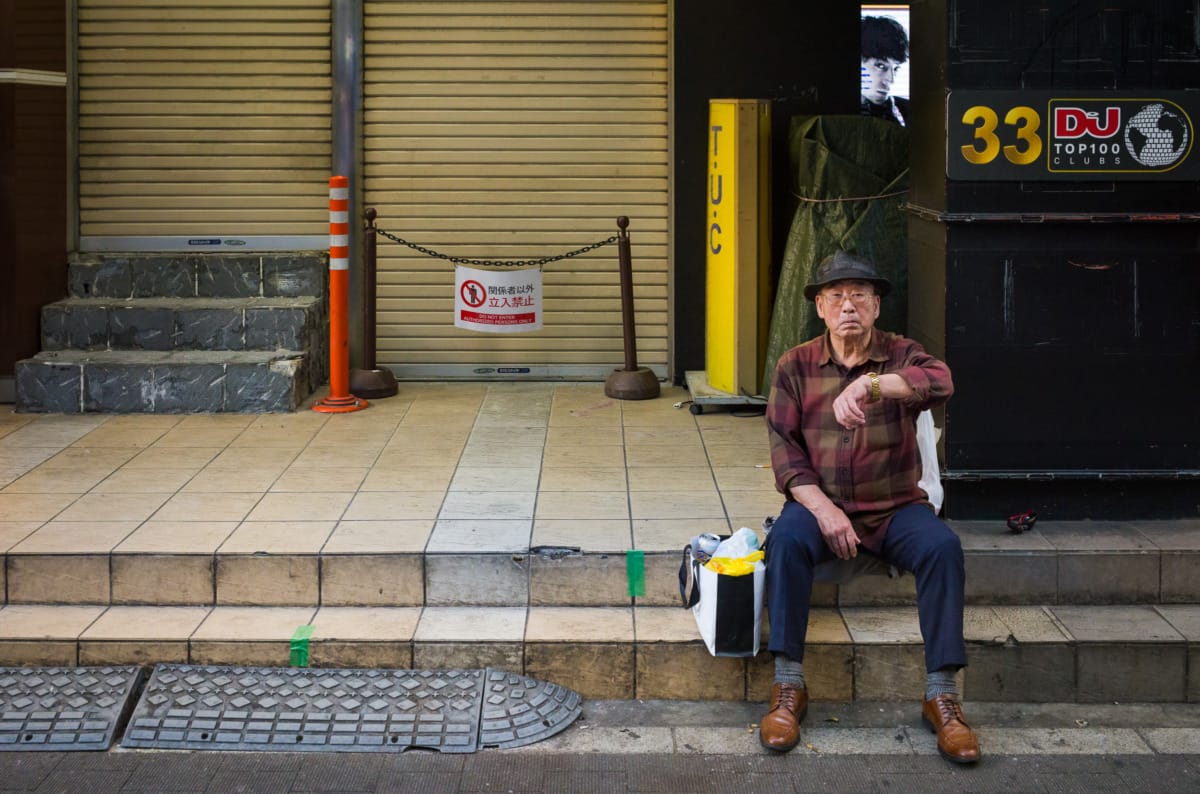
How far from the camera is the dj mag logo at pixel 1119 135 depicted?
6203 millimetres

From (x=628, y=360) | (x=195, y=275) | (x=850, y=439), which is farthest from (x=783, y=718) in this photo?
(x=195, y=275)

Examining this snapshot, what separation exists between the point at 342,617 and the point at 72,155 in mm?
4963

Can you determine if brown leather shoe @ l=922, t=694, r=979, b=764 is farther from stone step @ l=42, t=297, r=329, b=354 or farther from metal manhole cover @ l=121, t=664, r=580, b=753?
stone step @ l=42, t=297, r=329, b=354

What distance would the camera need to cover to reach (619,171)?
9680 millimetres

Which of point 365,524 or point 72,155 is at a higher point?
point 72,155

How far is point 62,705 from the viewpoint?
18.0 feet

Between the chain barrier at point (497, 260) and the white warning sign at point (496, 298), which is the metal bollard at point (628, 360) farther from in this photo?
the white warning sign at point (496, 298)

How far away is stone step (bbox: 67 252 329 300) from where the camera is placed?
9570mm

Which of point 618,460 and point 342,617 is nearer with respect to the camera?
point 342,617

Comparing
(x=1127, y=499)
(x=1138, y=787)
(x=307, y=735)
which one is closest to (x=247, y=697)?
(x=307, y=735)

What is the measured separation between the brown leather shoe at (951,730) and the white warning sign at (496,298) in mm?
4863

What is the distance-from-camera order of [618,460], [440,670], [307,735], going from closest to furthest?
1. [307,735]
2. [440,670]
3. [618,460]

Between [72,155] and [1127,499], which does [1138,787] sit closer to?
[1127,499]

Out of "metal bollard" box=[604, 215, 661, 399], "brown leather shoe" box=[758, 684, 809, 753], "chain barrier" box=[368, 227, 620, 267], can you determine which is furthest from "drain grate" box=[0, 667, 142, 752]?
"chain barrier" box=[368, 227, 620, 267]
